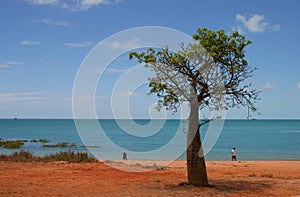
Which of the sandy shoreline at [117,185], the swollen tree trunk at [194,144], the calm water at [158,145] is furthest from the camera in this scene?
the calm water at [158,145]

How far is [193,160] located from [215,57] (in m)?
4.29

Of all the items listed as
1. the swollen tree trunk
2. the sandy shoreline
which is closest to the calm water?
the swollen tree trunk

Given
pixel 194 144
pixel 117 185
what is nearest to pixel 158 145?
pixel 117 185

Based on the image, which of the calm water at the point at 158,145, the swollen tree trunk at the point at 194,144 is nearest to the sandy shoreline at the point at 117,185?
the swollen tree trunk at the point at 194,144

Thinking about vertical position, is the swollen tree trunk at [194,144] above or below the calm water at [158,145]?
above

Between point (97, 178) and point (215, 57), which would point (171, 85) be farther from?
point (97, 178)

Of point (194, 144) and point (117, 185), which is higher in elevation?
point (194, 144)

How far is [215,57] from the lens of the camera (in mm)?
14672

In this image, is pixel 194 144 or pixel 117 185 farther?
pixel 117 185

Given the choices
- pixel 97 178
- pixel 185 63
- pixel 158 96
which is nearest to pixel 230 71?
pixel 185 63

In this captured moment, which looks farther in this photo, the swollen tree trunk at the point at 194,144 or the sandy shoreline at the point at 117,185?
the swollen tree trunk at the point at 194,144

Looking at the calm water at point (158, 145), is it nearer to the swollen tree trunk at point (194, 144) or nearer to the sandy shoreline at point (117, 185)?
the swollen tree trunk at point (194, 144)

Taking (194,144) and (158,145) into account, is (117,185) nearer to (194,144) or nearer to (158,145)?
(194,144)

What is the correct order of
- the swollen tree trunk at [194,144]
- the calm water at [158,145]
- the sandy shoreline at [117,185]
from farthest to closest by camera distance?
1. the calm water at [158,145]
2. the swollen tree trunk at [194,144]
3. the sandy shoreline at [117,185]
